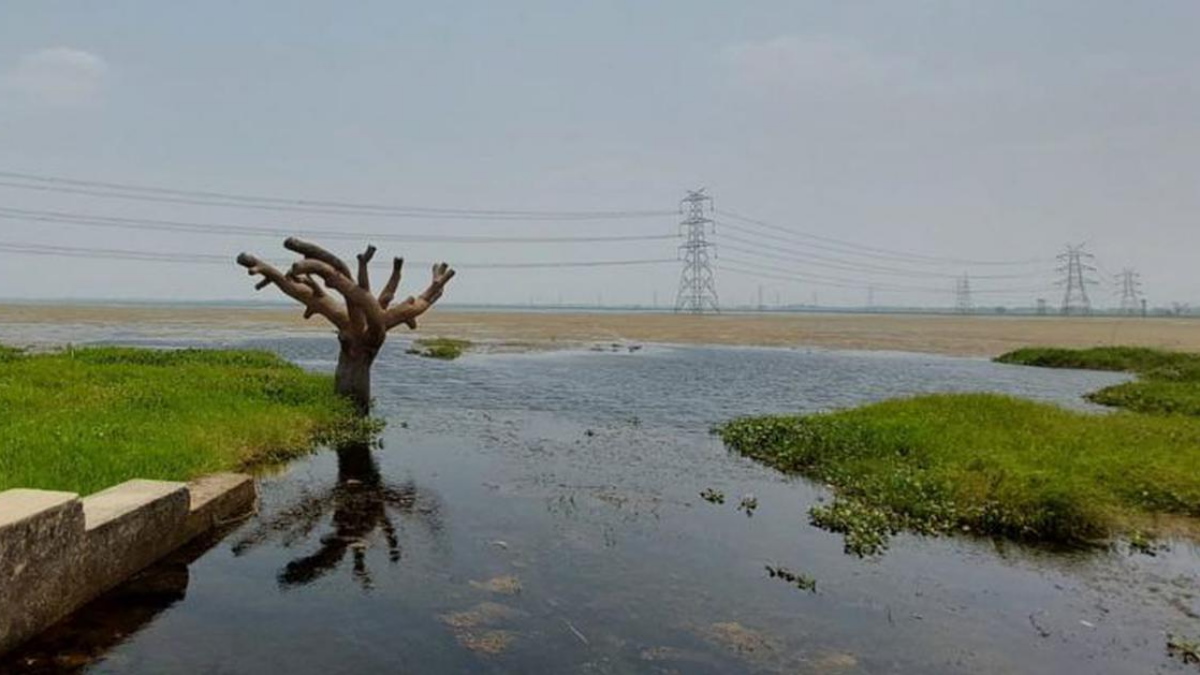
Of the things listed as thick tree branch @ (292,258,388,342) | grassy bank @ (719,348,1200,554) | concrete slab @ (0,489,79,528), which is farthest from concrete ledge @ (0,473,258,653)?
thick tree branch @ (292,258,388,342)

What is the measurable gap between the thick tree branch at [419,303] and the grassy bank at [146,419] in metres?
3.09

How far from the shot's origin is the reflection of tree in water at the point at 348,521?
10.8 metres

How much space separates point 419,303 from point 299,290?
394cm

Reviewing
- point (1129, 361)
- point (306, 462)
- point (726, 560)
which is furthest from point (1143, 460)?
point (1129, 361)

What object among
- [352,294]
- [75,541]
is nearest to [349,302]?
[352,294]

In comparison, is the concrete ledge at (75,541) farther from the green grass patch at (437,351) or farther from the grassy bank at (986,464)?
the green grass patch at (437,351)

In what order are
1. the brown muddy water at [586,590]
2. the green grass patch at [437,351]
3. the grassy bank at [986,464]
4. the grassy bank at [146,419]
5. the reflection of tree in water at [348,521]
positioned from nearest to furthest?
the brown muddy water at [586,590]
the reflection of tree in water at [348,521]
the grassy bank at [146,419]
the grassy bank at [986,464]
the green grass patch at [437,351]

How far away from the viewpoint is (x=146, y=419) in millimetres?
17141

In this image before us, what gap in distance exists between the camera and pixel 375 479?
53.6ft

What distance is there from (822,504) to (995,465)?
400 cm

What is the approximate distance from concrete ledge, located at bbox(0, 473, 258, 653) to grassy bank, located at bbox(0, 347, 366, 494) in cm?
151

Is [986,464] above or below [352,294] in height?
below

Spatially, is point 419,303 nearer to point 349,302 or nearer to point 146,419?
point 349,302

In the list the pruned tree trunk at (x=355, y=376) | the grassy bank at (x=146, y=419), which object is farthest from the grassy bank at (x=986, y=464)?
the grassy bank at (x=146, y=419)
